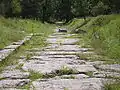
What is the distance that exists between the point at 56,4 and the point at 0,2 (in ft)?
111

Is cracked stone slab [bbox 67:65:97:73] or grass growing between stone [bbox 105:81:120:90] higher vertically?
grass growing between stone [bbox 105:81:120:90]

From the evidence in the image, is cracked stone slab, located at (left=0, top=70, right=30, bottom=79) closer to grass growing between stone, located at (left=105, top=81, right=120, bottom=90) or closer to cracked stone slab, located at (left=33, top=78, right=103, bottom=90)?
cracked stone slab, located at (left=33, top=78, right=103, bottom=90)

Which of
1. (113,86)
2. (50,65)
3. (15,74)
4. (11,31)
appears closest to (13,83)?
(15,74)

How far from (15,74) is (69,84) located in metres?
1.39

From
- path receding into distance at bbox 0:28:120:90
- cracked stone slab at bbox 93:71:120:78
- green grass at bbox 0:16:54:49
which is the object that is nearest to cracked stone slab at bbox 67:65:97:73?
path receding into distance at bbox 0:28:120:90

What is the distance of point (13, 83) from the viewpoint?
542 cm

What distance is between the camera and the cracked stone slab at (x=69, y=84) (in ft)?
16.5

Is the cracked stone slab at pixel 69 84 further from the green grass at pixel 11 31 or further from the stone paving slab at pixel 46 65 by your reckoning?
the green grass at pixel 11 31

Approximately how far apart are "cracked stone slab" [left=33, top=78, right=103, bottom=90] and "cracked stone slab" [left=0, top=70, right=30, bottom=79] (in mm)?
537

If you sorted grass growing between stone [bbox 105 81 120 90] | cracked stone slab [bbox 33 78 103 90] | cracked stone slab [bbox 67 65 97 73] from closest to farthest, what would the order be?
grass growing between stone [bbox 105 81 120 90] → cracked stone slab [bbox 33 78 103 90] → cracked stone slab [bbox 67 65 97 73]

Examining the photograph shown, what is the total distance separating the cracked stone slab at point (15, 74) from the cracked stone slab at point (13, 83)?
11.6 inches

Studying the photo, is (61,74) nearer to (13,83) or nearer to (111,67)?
(13,83)

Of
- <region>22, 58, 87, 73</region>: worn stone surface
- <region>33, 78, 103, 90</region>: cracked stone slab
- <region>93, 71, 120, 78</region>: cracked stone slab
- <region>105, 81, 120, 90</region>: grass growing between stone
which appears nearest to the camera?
<region>105, 81, 120, 90</region>: grass growing between stone

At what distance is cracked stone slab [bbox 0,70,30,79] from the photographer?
19.5 feet
